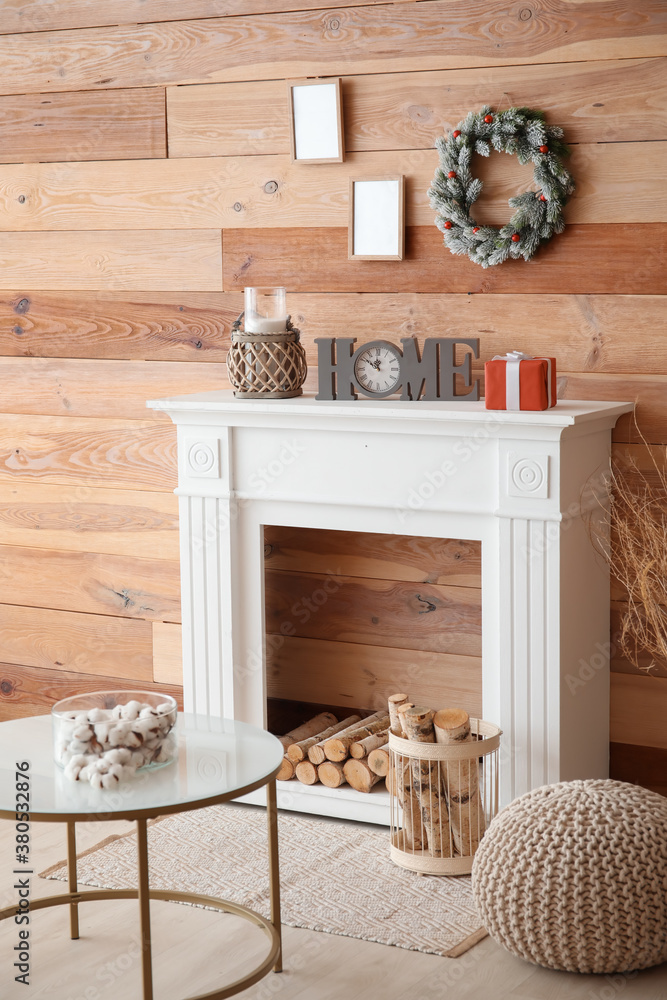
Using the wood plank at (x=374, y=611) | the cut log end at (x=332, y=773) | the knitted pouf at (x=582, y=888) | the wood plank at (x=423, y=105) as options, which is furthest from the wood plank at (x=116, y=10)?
the knitted pouf at (x=582, y=888)

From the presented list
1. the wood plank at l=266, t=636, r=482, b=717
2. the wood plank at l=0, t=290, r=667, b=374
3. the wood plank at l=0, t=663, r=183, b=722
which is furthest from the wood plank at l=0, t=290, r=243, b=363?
the wood plank at l=0, t=663, r=183, b=722

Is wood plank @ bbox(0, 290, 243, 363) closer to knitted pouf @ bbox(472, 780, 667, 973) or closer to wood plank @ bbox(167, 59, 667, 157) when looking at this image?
wood plank @ bbox(167, 59, 667, 157)

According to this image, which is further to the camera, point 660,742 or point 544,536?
point 660,742

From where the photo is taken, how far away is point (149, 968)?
184 centimetres

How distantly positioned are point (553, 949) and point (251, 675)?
42.7 inches

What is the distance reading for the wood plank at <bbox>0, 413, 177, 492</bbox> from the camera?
3.30 meters

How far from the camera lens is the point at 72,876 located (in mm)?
2229

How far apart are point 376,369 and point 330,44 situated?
33.6 inches

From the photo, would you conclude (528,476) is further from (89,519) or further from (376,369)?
(89,519)

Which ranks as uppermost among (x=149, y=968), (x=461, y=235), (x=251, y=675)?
(x=461, y=235)

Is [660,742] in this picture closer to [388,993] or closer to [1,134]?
[388,993]

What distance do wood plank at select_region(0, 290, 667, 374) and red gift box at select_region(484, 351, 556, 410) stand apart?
0.24 m

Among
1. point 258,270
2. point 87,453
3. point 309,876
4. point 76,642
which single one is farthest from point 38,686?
point 258,270

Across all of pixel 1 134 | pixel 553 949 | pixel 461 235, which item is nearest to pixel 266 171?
pixel 461 235
